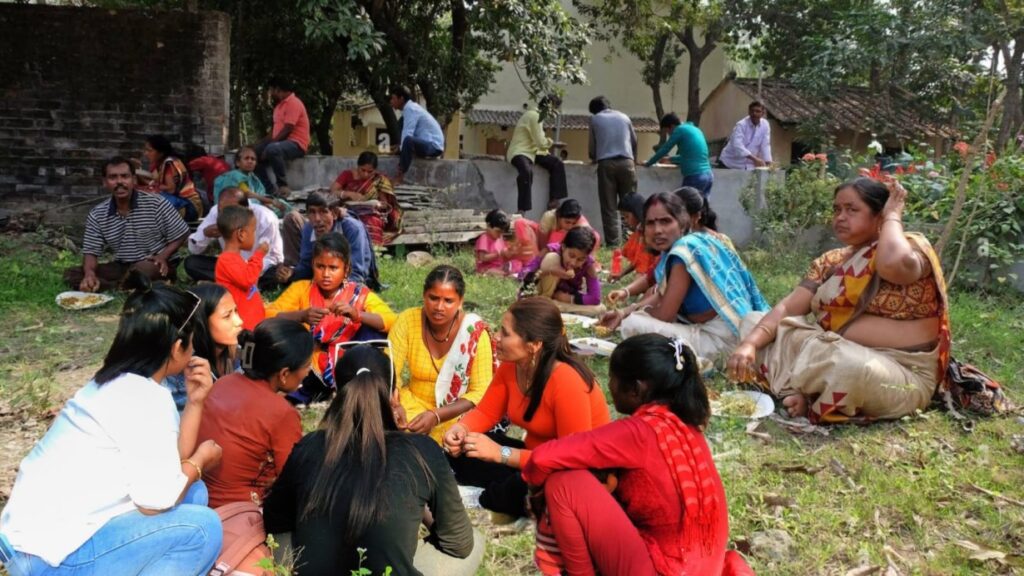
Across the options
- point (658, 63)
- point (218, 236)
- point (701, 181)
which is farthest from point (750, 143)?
point (658, 63)

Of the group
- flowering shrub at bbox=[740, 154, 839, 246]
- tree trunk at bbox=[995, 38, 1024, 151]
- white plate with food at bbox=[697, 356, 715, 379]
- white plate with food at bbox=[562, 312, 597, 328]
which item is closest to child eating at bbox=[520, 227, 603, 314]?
white plate with food at bbox=[562, 312, 597, 328]

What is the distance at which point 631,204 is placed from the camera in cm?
709

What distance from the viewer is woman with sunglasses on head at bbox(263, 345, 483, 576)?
8.11ft

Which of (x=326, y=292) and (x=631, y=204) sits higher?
(x=631, y=204)

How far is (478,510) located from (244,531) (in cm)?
114

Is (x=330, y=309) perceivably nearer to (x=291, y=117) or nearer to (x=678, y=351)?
(x=678, y=351)

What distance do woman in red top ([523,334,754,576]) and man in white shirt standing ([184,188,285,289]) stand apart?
195 inches

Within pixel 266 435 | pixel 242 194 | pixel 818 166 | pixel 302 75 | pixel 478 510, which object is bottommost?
pixel 478 510

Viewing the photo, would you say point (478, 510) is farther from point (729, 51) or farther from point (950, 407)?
point (729, 51)

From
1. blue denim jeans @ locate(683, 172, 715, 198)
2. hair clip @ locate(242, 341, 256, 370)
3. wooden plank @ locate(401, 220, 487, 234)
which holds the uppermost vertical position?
blue denim jeans @ locate(683, 172, 715, 198)

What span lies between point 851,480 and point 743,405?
2.60 ft

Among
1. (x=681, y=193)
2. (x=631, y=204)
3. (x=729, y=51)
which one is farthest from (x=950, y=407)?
(x=729, y=51)

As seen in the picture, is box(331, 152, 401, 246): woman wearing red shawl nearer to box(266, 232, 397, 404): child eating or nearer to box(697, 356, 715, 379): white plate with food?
box(266, 232, 397, 404): child eating

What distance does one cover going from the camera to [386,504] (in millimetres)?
2477
